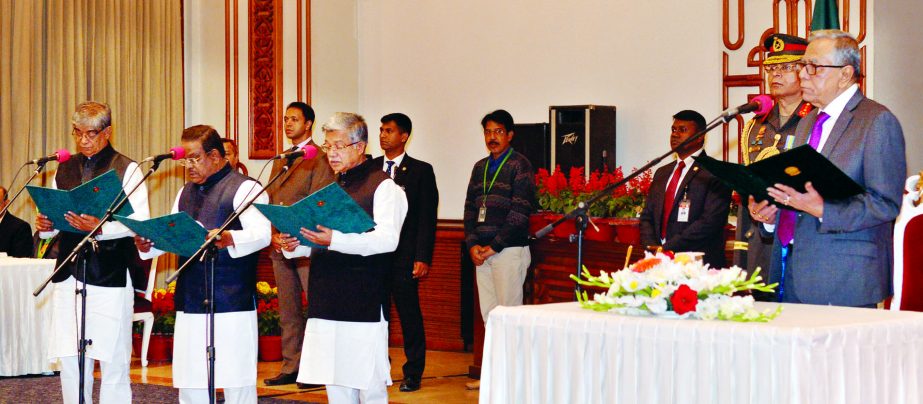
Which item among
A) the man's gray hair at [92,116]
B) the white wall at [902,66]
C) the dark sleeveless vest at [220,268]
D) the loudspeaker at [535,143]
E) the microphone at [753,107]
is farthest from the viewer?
the loudspeaker at [535,143]

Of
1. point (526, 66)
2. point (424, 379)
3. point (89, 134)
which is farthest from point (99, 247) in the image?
point (526, 66)

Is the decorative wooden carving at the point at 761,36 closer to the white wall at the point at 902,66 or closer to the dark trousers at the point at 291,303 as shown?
the white wall at the point at 902,66

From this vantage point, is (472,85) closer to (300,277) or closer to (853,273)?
(300,277)

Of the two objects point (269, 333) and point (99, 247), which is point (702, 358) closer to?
point (99, 247)

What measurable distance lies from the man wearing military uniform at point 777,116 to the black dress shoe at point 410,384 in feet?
9.23

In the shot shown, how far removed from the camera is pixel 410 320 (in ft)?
22.6

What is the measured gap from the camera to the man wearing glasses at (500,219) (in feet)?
22.2

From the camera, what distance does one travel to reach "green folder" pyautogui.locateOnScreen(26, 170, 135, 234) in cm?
480

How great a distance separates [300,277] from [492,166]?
1370 mm

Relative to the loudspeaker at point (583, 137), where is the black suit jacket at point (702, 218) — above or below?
below

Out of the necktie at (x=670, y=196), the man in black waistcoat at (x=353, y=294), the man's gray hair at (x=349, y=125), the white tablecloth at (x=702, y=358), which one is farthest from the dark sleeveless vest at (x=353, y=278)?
the necktie at (x=670, y=196)

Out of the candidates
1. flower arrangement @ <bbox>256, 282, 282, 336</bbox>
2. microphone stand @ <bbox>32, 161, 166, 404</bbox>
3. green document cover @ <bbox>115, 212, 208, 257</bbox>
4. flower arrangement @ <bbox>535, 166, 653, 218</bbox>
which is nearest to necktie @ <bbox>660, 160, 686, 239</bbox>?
flower arrangement @ <bbox>535, 166, 653, 218</bbox>

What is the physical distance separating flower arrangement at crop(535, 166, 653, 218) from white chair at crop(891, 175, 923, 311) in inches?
120

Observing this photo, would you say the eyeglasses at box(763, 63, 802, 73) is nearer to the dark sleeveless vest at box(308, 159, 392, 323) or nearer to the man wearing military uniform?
the man wearing military uniform
